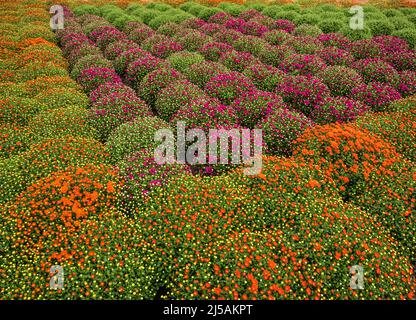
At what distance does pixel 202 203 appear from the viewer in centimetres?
616

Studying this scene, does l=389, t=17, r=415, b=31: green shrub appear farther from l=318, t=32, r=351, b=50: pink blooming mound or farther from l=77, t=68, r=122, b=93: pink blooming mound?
l=77, t=68, r=122, b=93: pink blooming mound

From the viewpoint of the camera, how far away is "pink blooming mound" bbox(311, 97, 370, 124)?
9789 millimetres

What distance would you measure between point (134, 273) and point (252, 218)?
2382 millimetres

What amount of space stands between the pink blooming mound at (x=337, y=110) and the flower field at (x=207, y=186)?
0.14 feet

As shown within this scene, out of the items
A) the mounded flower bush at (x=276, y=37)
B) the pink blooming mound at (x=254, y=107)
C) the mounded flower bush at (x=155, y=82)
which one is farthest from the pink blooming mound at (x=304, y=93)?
the mounded flower bush at (x=276, y=37)

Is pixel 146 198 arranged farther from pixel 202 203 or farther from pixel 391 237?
pixel 391 237

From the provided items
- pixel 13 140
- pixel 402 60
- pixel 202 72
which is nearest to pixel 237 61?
pixel 202 72

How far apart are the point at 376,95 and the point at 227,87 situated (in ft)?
16.4

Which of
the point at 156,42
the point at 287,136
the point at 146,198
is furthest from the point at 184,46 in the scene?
the point at 146,198

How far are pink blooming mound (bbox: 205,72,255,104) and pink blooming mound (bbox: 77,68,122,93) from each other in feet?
12.4

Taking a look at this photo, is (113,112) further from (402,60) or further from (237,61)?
(402,60)

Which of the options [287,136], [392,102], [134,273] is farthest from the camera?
[392,102]

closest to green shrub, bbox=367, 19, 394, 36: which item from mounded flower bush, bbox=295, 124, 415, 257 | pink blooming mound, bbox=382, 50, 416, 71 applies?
pink blooming mound, bbox=382, 50, 416, 71
